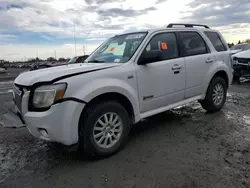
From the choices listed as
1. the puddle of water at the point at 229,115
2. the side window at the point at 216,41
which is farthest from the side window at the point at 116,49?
the puddle of water at the point at 229,115

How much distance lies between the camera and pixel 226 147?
11.0 feet

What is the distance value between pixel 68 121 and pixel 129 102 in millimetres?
1037

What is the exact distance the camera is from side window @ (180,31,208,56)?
14.3 feet

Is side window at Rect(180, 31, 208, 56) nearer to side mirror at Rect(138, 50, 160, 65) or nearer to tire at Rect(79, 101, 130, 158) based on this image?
side mirror at Rect(138, 50, 160, 65)

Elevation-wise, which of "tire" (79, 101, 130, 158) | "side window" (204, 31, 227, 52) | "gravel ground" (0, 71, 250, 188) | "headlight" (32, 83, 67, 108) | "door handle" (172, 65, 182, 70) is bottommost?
"gravel ground" (0, 71, 250, 188)

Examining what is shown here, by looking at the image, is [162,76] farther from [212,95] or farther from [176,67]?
[212,95]

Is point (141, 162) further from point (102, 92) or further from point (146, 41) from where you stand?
point (146, 41)

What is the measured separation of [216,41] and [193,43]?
2.87 feet

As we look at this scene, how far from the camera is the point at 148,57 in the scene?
344 cm

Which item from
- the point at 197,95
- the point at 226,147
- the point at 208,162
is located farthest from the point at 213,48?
the point at 208,162

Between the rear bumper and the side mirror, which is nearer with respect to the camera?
the side mirror

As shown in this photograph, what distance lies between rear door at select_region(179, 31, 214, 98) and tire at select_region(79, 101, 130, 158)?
171 centimetres

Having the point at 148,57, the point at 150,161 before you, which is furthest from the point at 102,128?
the point at 148,57

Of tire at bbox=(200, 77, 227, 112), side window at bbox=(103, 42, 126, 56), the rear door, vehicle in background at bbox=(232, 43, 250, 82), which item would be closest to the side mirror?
side window at bbox=(103, 42, 126, 56)
